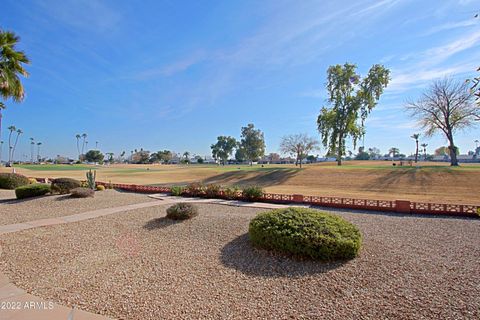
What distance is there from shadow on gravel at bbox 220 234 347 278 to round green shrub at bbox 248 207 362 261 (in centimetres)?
17

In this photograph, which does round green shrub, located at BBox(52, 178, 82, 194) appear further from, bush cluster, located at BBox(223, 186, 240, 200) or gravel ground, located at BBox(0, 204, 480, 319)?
bush cluster, located at BBox(223, 186, 240, 200)

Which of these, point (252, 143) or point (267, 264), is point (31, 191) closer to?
point (267, 264)

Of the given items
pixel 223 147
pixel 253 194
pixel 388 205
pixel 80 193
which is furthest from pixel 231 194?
pixel 223 147

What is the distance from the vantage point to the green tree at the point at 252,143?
9700 cm

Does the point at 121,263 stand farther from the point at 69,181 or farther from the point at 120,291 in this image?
the point at 69,181

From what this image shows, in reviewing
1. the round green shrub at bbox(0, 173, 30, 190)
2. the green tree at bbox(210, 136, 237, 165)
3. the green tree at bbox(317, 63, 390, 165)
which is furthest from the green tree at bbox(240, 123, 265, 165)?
the round green shrub at bbox(0, 173, 30, 190)


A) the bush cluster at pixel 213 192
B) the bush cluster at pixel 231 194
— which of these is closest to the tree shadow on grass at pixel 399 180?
the bush cluster at pixel 231 194

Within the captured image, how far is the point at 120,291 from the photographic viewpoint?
435 centimetres

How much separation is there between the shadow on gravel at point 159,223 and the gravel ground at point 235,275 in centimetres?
47

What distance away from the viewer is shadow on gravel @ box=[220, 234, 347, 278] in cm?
495

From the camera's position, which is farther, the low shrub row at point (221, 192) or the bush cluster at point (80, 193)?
the low shrub row at point (221, 192)

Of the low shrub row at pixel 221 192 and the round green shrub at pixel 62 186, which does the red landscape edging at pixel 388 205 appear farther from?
the round green shrub at pixel 62 186

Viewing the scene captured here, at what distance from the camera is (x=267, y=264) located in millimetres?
5340

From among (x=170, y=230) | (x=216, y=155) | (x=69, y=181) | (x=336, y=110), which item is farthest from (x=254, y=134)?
(x=170, y=230)
